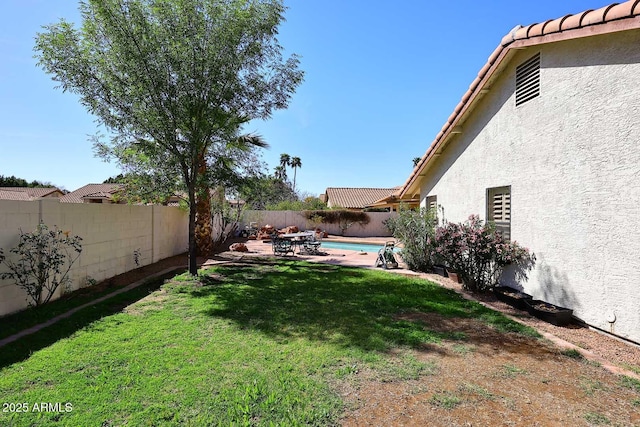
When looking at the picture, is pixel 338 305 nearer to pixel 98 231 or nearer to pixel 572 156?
pixel 572 156

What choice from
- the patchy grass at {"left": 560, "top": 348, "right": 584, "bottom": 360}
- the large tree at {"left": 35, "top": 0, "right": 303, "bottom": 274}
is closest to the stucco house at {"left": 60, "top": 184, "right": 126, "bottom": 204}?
the large tree at {"left": 35, "top": 0, "right": 303, "bottom": 274}

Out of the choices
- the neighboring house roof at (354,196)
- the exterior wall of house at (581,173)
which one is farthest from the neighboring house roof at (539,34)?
the neighboring house roof at (354,196)

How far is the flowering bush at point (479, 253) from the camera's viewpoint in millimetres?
8500

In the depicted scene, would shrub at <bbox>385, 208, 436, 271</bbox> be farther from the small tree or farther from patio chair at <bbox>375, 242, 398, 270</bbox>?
the small tree

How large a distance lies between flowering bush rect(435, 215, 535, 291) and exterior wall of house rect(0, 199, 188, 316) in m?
10.8

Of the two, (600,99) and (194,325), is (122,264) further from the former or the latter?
(600,99)

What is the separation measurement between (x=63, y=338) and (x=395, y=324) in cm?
623

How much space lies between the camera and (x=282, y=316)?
23.8 ft

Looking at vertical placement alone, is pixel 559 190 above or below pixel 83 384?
above

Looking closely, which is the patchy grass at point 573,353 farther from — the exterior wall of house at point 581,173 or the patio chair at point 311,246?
the patio chair at point 311,246

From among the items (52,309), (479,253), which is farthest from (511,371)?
(52,309)

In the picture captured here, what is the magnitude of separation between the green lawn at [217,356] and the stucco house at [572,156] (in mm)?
1722

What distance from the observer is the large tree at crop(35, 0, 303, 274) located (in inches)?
360

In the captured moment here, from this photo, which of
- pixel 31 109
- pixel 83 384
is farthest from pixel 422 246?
pixel 31 109
